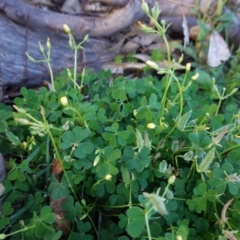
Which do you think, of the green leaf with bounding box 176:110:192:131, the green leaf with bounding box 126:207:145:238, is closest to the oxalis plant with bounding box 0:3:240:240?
the green leaf with bounding box 176:110:192:131

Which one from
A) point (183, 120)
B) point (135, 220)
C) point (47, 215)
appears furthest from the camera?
point (183, 120)

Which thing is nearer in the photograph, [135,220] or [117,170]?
[135,220]

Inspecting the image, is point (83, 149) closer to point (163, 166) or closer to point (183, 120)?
point (163, 166)

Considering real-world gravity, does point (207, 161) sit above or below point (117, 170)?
above

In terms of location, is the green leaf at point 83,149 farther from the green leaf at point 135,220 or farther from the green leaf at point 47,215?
the green leaf at point 135,220

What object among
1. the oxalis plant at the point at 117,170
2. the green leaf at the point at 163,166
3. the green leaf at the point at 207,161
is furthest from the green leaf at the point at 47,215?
the green leaf at the point at 207,161

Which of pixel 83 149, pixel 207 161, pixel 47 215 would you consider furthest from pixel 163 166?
pixel 47 215

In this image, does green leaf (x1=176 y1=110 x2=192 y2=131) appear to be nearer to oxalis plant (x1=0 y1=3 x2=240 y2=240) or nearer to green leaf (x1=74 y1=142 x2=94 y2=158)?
oxalis plant (x1=0 y1=3 x2=240 y2=240)

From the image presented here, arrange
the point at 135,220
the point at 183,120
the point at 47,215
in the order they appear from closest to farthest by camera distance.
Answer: the point at 135,220, the point at 47,215, the point at 183,120

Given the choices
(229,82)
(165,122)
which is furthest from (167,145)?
(229,82)

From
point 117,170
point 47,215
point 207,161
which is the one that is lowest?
point 47,215
